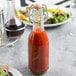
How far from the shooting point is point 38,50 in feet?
2.93

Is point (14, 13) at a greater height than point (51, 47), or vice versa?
point (14, 13)

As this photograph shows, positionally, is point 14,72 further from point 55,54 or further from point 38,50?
point 55,54

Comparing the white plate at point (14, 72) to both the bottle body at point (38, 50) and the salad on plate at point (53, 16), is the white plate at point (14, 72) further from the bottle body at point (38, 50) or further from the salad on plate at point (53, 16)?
the salad on plate at point (53, 16)

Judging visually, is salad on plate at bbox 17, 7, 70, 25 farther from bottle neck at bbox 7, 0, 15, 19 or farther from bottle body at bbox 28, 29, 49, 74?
bottle body at bbox 28, 29, 49, 74

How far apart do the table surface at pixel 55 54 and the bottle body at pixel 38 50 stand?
1.8 inches

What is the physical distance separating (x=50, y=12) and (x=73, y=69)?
59 cm

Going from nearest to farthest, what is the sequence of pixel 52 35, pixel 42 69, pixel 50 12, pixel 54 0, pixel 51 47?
pixel 42 69
pixel 51 47
pixel 52 35
pixel 50 12
pixel 54 0

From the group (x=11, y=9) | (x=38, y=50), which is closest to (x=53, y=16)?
(x=11, y=9)

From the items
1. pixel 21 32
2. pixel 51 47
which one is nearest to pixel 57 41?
pixel 51 47

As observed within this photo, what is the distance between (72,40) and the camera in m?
1.22

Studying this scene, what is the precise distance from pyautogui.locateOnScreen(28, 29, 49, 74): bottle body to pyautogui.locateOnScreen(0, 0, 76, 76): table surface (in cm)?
5

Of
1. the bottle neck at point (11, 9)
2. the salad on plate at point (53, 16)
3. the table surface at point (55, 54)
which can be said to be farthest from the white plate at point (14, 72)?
the salad on plate at point (53, 16)

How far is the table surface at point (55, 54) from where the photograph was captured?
38.1 inches

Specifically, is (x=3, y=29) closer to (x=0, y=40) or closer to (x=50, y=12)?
(x=0, y=40)
